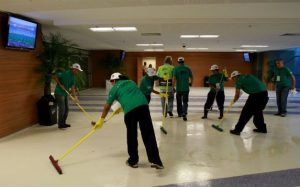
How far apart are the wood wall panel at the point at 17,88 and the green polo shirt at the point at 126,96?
2453 mm

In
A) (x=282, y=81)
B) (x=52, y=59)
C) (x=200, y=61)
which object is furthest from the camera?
(x=200, y=61)

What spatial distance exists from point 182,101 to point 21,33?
148 inches

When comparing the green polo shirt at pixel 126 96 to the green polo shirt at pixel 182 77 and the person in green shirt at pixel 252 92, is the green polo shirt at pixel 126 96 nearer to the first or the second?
the person in green shirt at pixel 252 92

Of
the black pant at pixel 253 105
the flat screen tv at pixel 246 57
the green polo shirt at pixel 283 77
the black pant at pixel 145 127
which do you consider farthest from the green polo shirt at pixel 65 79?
Result: the flat screen tv at pixel 246 57

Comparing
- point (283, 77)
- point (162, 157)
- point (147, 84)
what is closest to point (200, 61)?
point (283, 77)

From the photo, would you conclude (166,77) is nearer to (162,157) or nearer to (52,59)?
(52,59)

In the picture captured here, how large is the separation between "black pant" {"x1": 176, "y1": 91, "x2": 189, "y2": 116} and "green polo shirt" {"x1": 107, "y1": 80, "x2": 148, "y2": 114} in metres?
3.11

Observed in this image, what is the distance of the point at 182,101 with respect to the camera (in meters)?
6.43

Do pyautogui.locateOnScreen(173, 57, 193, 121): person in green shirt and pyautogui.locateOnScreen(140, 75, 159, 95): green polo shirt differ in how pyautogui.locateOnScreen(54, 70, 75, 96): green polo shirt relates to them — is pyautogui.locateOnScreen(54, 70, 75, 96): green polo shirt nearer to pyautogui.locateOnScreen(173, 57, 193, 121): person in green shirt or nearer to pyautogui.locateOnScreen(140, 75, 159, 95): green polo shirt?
pyautogui.locateOnScreen(140, 75, 159, 95): green polo shirt

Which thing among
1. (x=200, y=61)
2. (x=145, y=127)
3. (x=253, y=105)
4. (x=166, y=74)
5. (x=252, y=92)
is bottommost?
(x=145, y=127)

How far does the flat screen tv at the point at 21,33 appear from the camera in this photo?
4539 millimetres

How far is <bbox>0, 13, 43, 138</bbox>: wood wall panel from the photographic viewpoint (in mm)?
4590

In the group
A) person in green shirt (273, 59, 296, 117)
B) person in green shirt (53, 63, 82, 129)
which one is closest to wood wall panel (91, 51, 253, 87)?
person in green shirt (273, 59, 296, 117)

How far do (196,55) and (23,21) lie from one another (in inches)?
499
